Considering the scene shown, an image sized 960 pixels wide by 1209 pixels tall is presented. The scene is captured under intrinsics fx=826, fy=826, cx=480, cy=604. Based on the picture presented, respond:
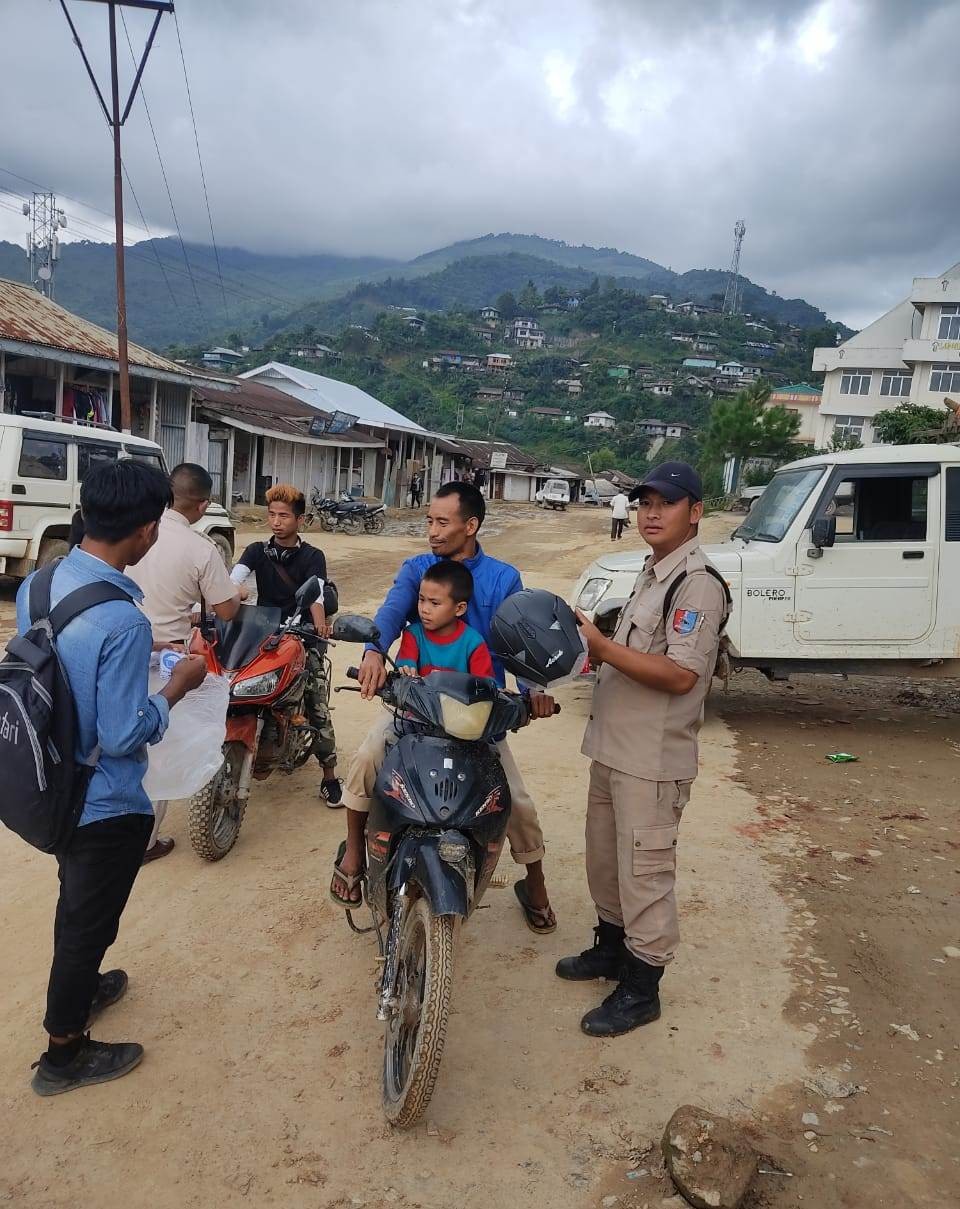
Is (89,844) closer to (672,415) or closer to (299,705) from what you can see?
(299,705)

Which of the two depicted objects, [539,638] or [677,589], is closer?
[539,638]

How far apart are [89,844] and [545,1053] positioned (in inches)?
60.6

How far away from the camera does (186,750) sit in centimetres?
285

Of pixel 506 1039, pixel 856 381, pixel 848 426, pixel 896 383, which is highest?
pixel 856 381

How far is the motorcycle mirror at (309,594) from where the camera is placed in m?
4.12

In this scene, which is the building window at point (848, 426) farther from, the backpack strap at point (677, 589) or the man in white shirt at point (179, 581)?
the backpack strap at point (677, 589)

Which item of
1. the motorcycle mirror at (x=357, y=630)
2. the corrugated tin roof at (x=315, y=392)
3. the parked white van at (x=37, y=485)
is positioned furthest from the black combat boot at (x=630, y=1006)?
the corrugated tin roof at (x=315, y=392)

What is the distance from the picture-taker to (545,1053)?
2635 millimetres

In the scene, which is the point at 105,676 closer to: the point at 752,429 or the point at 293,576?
the point at 293,576

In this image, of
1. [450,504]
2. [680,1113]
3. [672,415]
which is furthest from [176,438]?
[672,415]

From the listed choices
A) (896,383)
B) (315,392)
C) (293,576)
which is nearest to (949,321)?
(896,383)

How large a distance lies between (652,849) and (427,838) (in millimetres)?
750

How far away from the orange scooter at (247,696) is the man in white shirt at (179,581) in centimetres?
14

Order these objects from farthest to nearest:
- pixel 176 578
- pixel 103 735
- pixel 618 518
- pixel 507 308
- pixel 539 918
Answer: pixel 507 308 < pixel 618 518 < pixel 176 578 < pixel 539 918 < pixel 103 735
